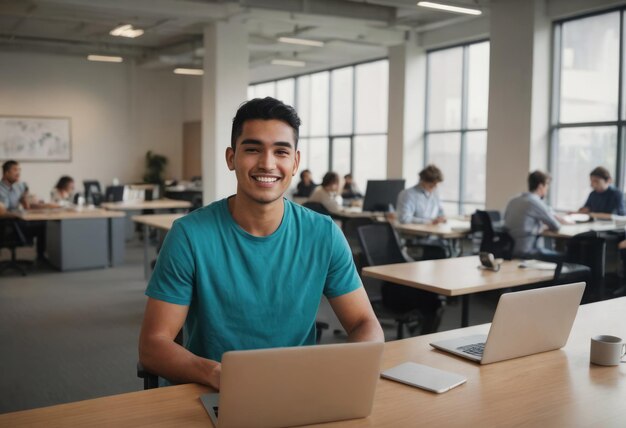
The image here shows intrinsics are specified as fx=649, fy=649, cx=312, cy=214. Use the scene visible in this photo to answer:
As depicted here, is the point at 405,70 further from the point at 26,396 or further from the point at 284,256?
the point at 284,256

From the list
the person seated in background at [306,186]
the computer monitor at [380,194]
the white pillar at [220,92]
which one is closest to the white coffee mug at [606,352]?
the computer monitor at [380,194]

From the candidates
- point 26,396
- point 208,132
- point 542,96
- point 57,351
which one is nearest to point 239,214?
point 26,396

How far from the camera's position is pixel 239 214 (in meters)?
2.00

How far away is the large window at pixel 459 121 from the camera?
10750 mm

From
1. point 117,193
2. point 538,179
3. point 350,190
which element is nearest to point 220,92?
point 117,193

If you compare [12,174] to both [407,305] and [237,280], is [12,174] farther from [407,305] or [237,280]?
[237,280]

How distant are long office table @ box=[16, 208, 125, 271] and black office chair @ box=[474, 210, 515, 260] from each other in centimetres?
478

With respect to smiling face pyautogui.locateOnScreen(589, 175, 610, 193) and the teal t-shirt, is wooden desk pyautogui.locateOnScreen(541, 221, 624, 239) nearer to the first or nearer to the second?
smiling face pyautogui.locateOnScreen(589, 175, 610, 193)

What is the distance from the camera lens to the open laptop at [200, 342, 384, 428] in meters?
1.39

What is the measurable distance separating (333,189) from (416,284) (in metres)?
5.14

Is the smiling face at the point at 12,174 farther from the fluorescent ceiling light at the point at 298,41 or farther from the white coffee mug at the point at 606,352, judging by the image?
the white coffee mug at the point at 606,352

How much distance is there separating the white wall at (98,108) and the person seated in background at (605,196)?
1156 centimetres

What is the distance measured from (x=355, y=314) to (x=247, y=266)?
40 centimetres

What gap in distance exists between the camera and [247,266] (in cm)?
196
